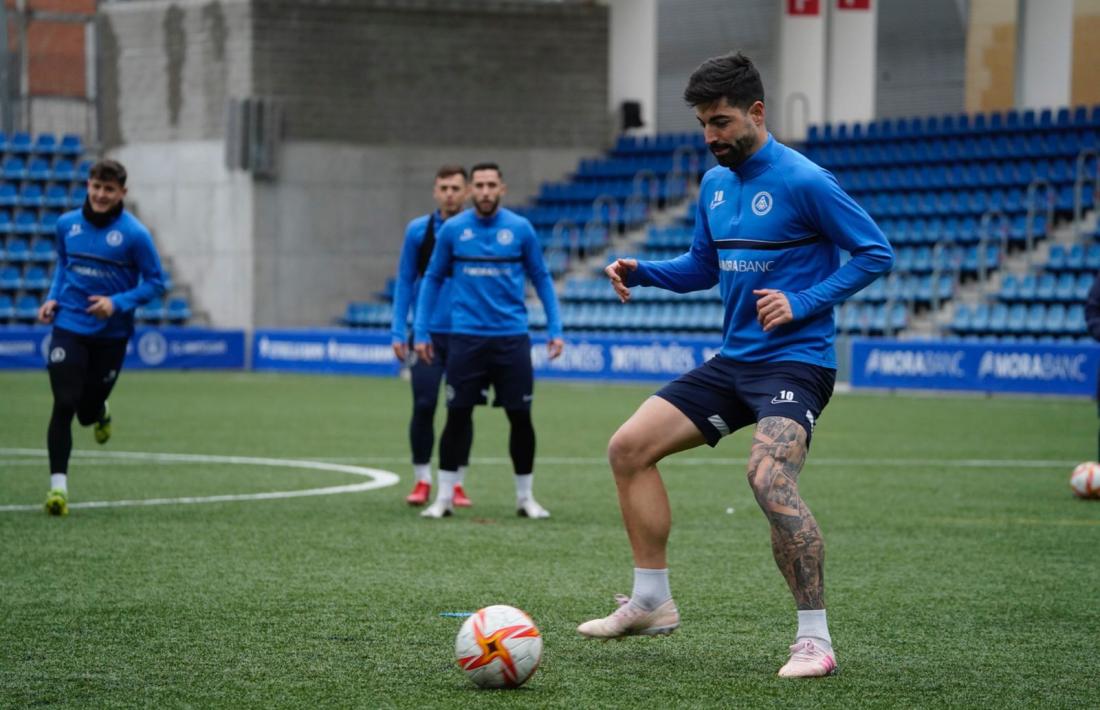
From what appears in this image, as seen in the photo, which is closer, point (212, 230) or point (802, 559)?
point (802, 559)

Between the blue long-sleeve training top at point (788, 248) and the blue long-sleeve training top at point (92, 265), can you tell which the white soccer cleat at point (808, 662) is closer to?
the blue long-sleeve training top at point (788, 248)

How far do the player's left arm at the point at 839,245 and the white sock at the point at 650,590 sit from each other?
1.08m

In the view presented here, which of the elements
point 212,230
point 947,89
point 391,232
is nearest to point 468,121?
point 391,232

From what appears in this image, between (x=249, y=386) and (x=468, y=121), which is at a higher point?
(x=468, y=121)

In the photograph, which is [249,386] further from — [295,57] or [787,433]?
[787,433]

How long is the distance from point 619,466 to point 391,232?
30662mm

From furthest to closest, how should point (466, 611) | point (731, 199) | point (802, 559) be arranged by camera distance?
point (466, 611) < point (731, 199) < point (802, 559)

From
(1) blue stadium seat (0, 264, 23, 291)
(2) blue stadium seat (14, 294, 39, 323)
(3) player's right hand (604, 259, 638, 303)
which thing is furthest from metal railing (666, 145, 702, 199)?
(3) player's right hand (604, 259, 638, 303)

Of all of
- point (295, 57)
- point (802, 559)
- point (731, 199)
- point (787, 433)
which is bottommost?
point (802, 559)

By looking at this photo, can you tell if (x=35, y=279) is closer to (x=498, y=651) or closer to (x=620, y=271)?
(x=620, y=271)

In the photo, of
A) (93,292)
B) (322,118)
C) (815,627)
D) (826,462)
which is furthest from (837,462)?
(322,118)

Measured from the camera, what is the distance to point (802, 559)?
227 inches

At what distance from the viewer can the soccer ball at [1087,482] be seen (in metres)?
11.8

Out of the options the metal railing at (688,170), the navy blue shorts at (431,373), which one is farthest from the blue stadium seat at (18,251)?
the navy blue shorts at (431,373)
